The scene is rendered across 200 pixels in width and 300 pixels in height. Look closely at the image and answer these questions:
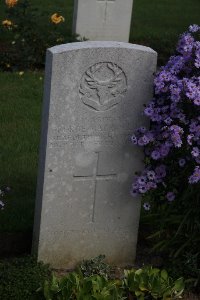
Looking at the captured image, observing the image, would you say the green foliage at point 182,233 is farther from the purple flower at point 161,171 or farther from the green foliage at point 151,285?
the green foliage at point 151,285

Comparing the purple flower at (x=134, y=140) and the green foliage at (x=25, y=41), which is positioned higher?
the green foliage at (x=25, y=41)

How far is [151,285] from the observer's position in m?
4.67

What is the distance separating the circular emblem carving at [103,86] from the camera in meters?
4.89

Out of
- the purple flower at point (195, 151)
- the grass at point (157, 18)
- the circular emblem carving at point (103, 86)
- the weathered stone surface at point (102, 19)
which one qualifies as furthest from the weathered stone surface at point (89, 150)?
the weathered stone surface at point (102, 19)

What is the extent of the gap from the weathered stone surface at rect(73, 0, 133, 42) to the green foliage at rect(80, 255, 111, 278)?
6.06 meters

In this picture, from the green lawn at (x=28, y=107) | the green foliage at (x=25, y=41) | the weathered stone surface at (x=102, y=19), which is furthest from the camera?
the weathered stone surface at (x=102, y=19)

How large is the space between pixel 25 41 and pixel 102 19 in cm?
150

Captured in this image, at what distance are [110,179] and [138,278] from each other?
2.45ft

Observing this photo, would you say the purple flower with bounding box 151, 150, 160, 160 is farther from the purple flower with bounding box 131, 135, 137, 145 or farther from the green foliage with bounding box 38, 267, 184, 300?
the green foliage with bounding box 38, 267, 184, 300

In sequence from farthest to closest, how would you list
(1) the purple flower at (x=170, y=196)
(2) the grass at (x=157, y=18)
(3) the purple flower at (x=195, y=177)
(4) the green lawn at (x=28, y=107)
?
(2) the grass at (x=157, y=18) → (4) the green lawn at (x=28, y=107) → (1) the purple flower at (x=170, y=196) → (3) the purple flower at (x=195, y=177)

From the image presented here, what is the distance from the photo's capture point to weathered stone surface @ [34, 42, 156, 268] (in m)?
4.84

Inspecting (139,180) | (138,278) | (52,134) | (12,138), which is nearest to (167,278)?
(138,278)

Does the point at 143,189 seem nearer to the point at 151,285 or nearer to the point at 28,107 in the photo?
the point at 151,285

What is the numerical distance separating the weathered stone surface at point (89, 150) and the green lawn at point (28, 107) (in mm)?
567
